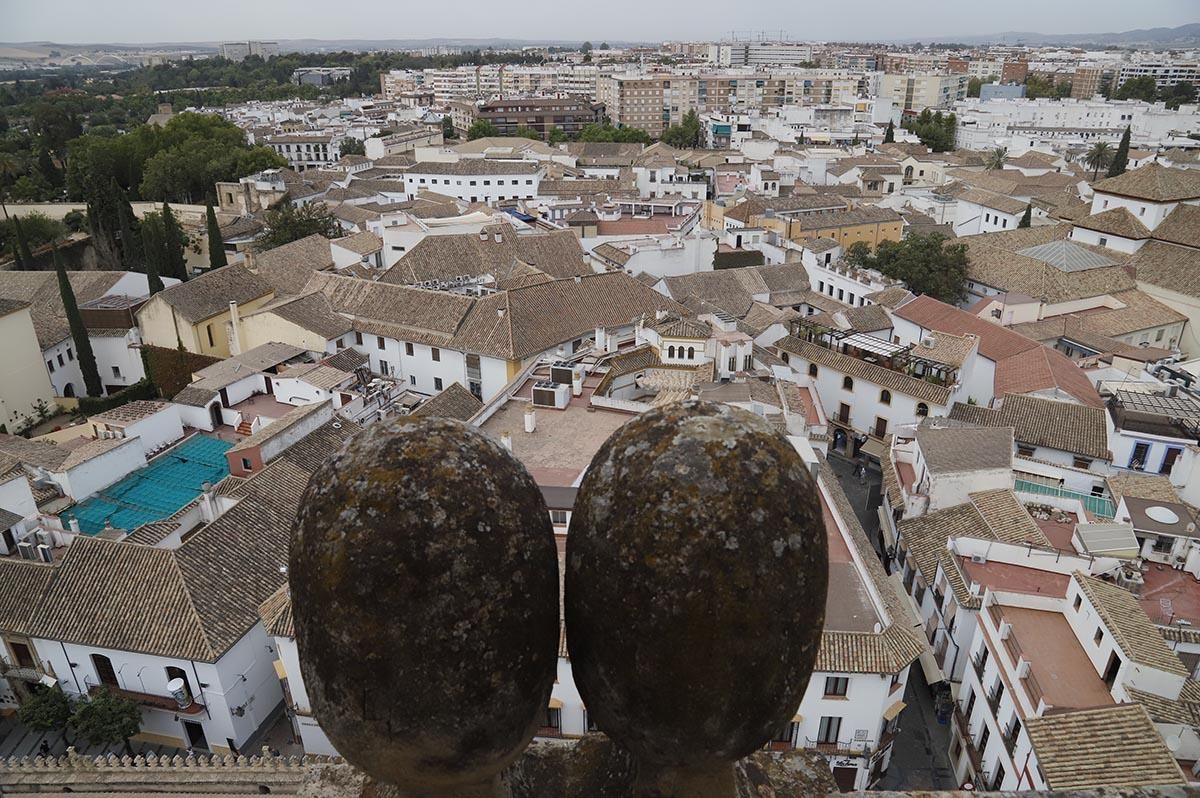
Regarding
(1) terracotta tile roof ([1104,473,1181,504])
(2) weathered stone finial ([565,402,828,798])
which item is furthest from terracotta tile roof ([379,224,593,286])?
(2) weathered stone finial ([565,402,828,798])

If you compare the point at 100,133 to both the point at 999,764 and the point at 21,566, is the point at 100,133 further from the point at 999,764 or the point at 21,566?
the point at 999,764

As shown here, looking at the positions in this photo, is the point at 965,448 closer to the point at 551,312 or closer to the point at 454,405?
the point at 454,405

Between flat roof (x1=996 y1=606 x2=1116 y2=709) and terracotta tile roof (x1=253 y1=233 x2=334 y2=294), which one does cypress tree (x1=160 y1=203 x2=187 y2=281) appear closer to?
terracotta tile roof (x1=253 y1=233 x2=334 y2=294)

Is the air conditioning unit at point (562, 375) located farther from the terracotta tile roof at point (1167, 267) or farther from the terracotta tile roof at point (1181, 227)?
the terracotta tile roof at point (1181, 227)

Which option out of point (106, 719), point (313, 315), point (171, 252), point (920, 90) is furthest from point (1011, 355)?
point (920, 90)

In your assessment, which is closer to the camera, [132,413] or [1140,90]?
[132,413]

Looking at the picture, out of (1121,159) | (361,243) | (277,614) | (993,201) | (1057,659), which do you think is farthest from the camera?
(1121,159)
